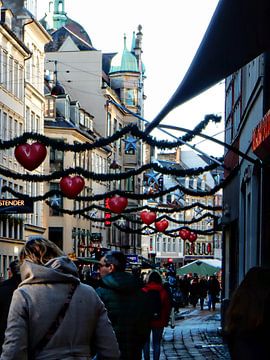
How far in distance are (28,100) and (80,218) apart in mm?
15851

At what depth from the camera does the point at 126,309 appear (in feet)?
34.6

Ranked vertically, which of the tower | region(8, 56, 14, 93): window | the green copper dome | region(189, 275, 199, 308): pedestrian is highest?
the green copper dome

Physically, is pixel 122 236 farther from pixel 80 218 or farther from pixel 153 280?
pixel 153 280

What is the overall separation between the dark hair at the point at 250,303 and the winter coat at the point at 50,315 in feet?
3.14

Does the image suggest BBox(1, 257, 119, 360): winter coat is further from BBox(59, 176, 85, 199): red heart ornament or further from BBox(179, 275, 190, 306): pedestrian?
BBox(179, 275, 190, 306): pedestrian

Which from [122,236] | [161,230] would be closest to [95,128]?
[122,236]

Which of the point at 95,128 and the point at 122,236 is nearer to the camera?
the point at 95,128

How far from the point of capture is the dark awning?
7.73 m

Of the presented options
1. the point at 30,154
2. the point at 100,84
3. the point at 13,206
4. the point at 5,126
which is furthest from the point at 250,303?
the point at 100,84

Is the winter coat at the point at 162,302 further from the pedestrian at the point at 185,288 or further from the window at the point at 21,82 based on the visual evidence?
the pedestrian at the point at 185,288

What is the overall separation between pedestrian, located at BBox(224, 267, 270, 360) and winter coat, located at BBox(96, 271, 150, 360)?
4.43m

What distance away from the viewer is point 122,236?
96.2 meters

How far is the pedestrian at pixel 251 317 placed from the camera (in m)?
5.85

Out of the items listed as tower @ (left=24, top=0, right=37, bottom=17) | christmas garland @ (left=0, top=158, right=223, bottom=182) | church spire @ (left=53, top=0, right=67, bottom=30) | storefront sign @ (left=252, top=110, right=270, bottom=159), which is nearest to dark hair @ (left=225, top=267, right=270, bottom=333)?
storefront sign @ (left=252, top=110, right=270, bottom=159)
